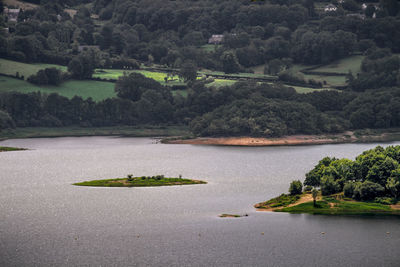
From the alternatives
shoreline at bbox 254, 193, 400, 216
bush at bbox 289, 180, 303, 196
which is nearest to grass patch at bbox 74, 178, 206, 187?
bush at bbox 289, 180, 303, 196

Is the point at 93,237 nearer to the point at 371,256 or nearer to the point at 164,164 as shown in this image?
the point at 371,256

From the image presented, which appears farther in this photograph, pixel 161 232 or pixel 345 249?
pixel 161 232

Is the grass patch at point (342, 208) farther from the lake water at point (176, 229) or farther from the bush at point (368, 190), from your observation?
the lake water at point (176, 229)

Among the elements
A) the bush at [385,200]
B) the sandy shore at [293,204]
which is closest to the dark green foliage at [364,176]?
the bush at [385,200]

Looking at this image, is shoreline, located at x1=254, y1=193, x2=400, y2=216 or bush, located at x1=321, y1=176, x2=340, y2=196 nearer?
shoreline, located at x1=254, y1=193, x2=400, y2=216

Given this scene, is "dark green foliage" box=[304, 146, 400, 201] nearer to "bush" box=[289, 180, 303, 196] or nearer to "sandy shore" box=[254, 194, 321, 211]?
"sandy shore" box=[254, 194, 321, 211]

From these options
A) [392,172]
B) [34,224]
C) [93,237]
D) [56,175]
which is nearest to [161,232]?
[93,237]

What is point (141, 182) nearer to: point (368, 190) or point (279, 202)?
point (279, 202)
